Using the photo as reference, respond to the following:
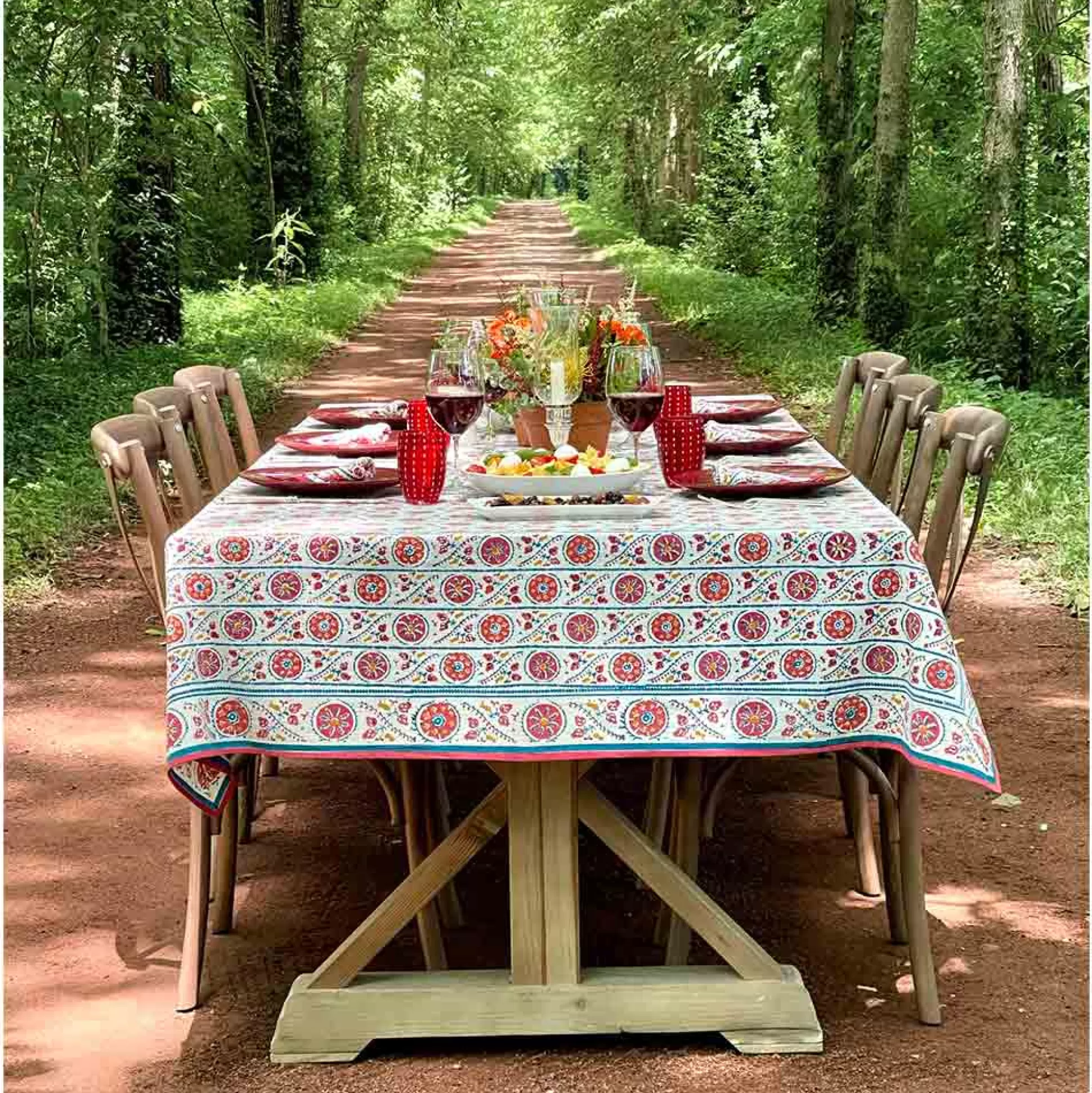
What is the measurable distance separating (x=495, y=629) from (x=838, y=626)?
2.25 feet

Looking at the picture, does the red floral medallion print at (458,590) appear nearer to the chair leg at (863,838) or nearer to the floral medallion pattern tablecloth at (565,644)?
the floral medallion pattern tablecloth at (565,644)

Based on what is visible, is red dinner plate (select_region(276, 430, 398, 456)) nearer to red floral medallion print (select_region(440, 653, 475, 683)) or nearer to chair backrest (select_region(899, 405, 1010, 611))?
red floral medallion print (select_region(440, 653, 475, 683))

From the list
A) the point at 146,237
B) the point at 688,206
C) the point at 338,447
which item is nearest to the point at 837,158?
the point at 146,237

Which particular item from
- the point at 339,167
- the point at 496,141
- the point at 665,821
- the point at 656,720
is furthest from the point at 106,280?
the point at 496,141

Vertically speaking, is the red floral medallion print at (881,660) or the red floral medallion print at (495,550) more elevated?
the red floral medallion print at (495,550)

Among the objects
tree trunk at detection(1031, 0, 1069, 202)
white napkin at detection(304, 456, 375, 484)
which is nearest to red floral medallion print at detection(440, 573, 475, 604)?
white napkin at detection(304, 456, 375, 484)

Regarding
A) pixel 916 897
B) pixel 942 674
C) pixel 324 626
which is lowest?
pixel 916 897

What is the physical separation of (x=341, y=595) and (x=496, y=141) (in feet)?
200

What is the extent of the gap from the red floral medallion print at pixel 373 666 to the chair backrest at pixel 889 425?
175 cm

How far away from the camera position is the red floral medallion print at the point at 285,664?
3.23m

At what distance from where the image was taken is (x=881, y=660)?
3203mm

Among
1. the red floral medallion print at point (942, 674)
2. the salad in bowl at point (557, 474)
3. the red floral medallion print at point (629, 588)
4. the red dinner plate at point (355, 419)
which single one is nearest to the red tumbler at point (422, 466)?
the salad in bowl at point (557, 474)

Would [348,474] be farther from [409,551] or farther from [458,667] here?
[458,667]

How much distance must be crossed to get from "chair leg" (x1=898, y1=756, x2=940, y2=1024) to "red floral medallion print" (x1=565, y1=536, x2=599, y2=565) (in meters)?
0.97
